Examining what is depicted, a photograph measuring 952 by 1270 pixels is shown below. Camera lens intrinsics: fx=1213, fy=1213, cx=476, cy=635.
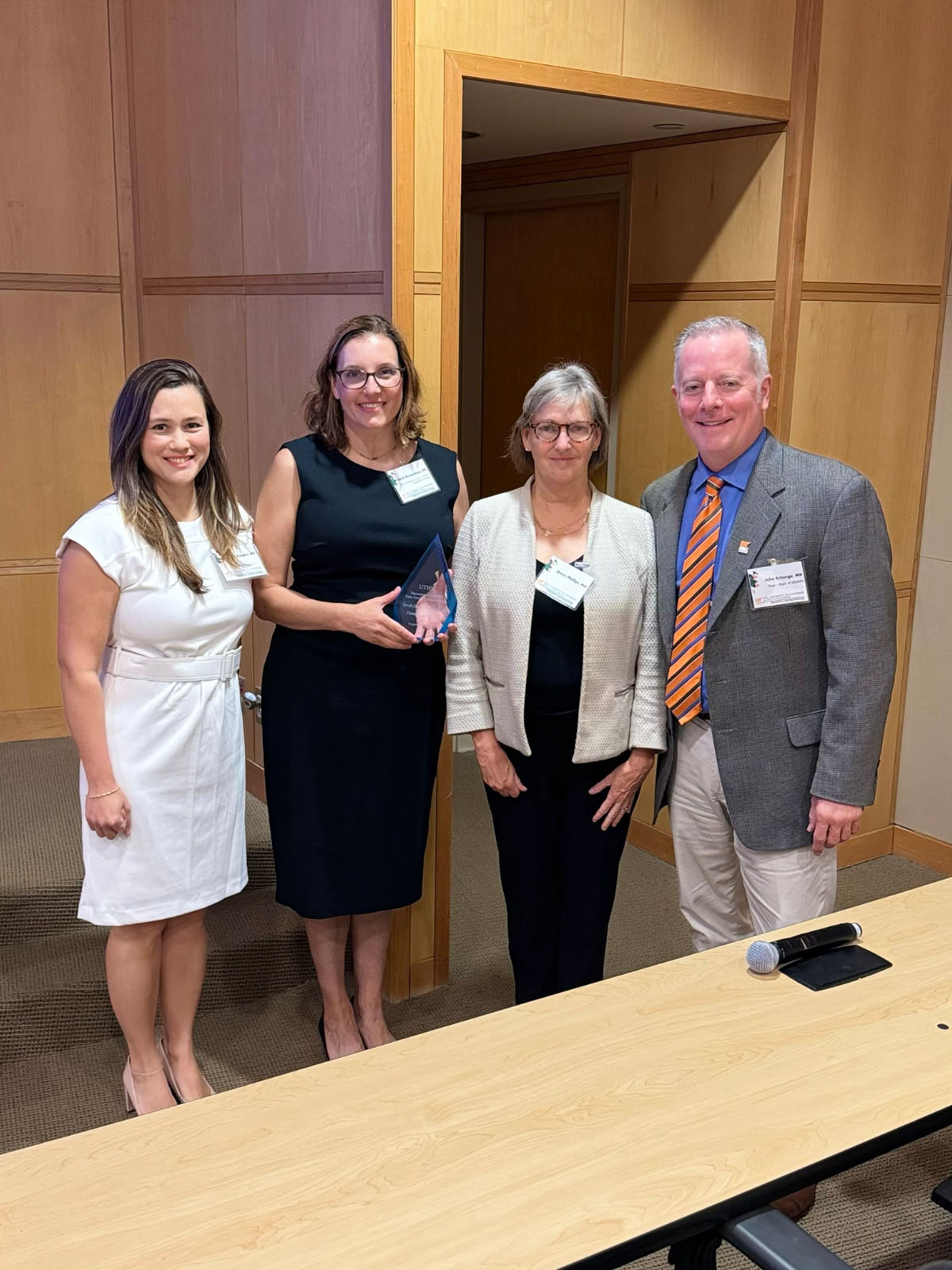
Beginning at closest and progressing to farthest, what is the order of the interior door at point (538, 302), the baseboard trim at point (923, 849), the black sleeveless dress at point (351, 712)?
the black sleeveless dress at point (351, 712) < the baseboard trim at point (923, 849) < the interior door at point (538, 302)

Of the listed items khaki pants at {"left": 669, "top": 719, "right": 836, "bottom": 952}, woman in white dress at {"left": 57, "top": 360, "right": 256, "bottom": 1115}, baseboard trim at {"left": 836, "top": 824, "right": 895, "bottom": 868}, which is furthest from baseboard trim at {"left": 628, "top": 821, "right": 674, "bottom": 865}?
woman in white dress at {"left": 57, "top": 360, "right": 256, "bottom": 1115}

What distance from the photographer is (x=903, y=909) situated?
2.23 meters

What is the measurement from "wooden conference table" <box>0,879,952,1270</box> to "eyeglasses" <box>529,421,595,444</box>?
1.18m

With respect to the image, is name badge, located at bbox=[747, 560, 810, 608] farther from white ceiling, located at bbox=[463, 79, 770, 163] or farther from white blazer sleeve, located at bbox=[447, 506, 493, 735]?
white ceiling, located at bbox=[463, 79, 770, 163]

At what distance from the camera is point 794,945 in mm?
2020

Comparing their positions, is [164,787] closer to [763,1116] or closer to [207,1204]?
[207,1204]

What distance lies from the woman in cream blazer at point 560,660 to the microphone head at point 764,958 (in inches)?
30.1

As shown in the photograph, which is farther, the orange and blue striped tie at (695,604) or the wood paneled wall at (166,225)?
the wood paneled wall at (166,225)

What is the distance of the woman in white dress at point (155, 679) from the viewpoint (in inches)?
97.0

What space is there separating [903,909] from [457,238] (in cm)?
191

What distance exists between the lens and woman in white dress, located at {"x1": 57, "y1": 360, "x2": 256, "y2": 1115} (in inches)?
97.0

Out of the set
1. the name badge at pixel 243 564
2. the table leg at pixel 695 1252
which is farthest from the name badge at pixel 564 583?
the table leg at pixel 695 1252

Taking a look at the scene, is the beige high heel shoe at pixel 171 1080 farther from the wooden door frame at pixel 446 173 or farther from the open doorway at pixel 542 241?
the open doorway at pixel 542 241

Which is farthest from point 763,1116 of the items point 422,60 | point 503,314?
point 503,314
